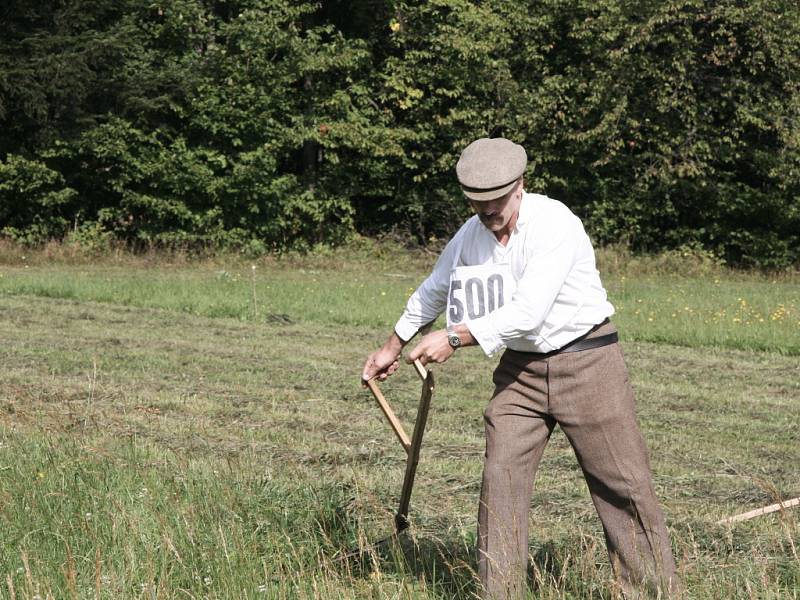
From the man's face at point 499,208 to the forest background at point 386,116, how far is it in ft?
67.9

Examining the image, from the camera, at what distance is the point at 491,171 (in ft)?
12.6

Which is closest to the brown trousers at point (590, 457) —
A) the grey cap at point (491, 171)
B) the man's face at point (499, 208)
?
the man's face at point (499, 208)

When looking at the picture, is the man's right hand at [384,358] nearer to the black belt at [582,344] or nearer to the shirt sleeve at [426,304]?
the shirt sleeve at [426,304]

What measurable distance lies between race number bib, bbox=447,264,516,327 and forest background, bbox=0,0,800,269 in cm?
2071

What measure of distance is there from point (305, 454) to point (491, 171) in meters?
3.54

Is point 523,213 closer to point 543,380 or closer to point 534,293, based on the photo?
point 534,293

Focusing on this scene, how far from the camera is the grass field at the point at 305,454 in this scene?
424cm

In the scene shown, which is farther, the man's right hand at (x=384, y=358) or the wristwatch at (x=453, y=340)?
the man's right hand at (x=384, y=358)

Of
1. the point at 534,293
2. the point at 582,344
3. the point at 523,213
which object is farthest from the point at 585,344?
the point at 523,213

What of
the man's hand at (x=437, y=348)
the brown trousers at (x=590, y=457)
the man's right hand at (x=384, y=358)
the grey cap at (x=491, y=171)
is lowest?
the brown trousers at (x=590, y=457)

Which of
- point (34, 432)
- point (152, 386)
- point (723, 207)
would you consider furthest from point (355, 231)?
point (34, 432)

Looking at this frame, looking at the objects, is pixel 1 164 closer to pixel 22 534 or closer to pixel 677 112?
pixel 677 112

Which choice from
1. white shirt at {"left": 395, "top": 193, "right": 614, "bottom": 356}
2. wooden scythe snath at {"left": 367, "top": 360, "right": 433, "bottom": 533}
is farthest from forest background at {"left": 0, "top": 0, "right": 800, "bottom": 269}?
wooden scythe snath at {"left": 367, "top": 360, "right": 433, "bottom": 533}

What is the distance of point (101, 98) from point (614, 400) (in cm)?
2334
